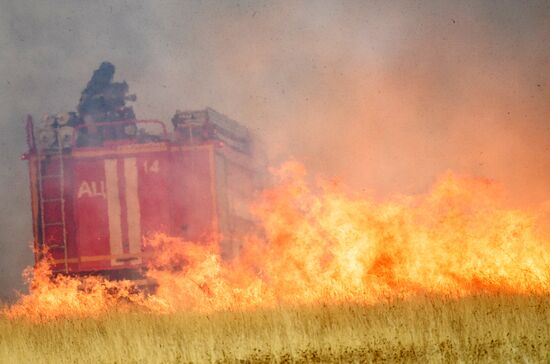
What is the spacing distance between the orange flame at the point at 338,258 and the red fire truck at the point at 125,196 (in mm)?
283

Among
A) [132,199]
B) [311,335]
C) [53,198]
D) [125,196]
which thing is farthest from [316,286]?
[53,198]

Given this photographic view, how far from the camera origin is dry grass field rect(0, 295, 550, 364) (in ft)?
Answer: 27.8

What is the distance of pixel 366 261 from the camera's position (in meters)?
14.2

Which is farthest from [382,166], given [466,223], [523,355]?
[523,355]

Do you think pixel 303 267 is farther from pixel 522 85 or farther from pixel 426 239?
pixel 522 85

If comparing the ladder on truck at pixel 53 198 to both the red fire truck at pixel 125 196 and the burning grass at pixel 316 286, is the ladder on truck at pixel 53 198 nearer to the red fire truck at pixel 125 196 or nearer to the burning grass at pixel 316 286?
the red fire truck at pixel 125 196

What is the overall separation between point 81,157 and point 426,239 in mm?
5696

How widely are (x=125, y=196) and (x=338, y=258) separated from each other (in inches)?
140

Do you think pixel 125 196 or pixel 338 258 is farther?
pixel 338 258

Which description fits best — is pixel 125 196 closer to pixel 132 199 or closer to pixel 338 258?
pixel 132 199

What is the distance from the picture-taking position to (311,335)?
33.3 feet

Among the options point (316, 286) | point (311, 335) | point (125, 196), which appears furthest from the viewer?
point (316, 286)

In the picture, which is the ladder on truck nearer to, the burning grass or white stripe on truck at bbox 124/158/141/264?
the burning grass

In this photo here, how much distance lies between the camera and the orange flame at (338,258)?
44.9 ft
